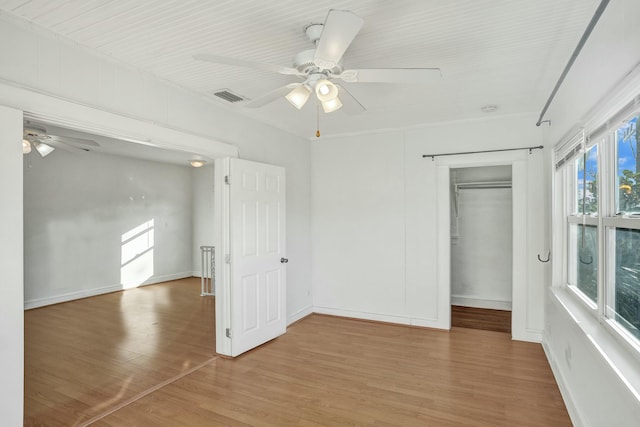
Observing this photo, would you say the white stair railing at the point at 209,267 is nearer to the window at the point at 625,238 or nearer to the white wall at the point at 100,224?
the white wall at the point at 100,224

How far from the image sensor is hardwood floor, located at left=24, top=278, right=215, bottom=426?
2.76 meters

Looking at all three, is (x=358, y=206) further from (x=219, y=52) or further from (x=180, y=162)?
(x=180, y=162)

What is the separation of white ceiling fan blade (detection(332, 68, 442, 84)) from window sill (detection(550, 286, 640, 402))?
1624 millimetres

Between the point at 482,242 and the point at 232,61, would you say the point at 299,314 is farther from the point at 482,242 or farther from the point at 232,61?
the point at 232,61

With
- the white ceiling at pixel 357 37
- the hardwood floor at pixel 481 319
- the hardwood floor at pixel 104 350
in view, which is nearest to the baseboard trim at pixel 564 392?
the hardwood floor at pixel 481 319

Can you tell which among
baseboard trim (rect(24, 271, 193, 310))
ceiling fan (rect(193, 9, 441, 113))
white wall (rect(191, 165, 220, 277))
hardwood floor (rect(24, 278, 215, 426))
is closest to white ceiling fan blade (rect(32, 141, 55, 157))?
hardwood floor (rect(24, 278, 215, 426))

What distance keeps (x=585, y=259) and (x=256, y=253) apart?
117 inches

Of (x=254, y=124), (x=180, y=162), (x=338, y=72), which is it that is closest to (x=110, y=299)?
(x=180, y=162)

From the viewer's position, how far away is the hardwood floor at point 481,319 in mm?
4462

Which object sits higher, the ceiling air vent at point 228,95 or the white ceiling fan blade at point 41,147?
the ceiling air vent at point 228,95

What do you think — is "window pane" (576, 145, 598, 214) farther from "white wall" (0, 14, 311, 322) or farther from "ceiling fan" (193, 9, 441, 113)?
"white wall" (0, 14, 311, 322)

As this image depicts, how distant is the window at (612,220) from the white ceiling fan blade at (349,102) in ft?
4.77

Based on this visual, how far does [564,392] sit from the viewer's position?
8.74 feet

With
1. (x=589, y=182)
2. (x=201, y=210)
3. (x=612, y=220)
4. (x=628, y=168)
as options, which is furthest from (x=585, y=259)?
(x=201, y=210)
